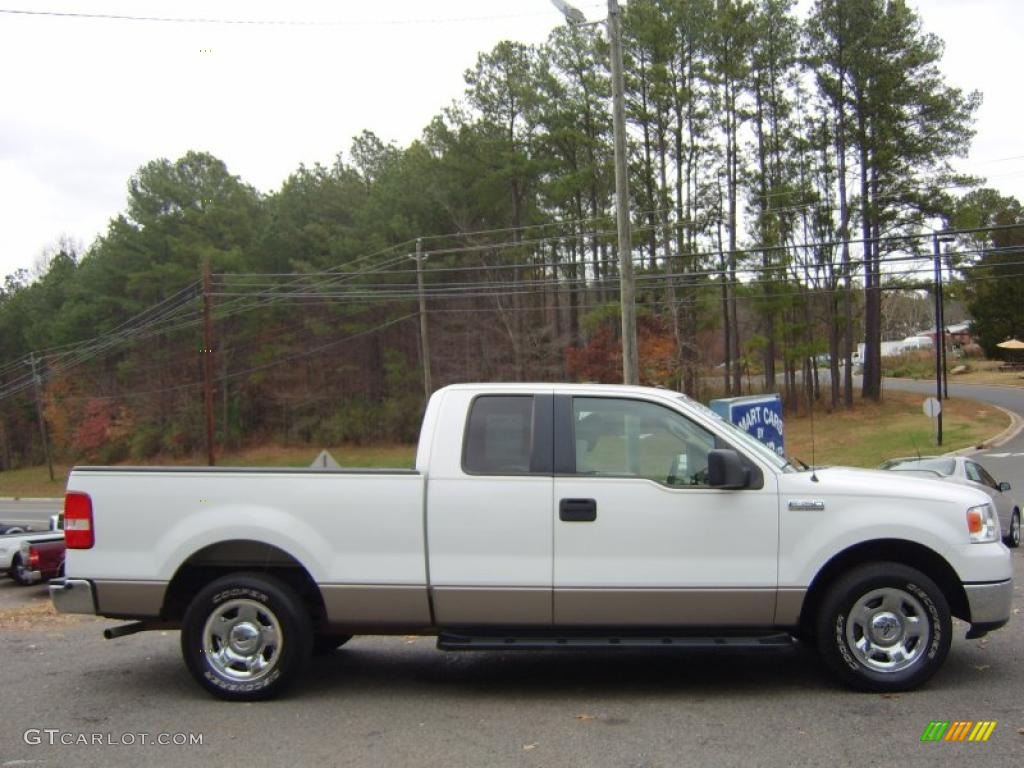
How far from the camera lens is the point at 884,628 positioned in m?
5.62

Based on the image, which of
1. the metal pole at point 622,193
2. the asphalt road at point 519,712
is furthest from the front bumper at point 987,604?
the metal pole at point 622,193

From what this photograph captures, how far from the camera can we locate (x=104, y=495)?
19.3 feet

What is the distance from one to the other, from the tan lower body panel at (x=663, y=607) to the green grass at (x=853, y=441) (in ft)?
79.1

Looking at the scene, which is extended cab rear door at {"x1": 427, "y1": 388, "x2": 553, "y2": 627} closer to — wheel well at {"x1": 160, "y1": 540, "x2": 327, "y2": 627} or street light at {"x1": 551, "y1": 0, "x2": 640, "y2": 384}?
wheel well at {"x1": 160, "y1": 540, "x2": 327, "y2": 627}

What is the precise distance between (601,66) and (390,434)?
952 inches

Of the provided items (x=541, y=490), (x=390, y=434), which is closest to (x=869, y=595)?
(x=541, y=490)

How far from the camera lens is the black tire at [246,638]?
19.0 ft

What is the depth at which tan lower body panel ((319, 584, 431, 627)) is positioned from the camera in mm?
5688

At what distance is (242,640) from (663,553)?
8.62 feet

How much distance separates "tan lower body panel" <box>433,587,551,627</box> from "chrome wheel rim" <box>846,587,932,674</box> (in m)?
1.82

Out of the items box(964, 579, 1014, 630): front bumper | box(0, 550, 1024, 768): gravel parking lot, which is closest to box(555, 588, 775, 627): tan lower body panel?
box(0, 550, 1024, 768): gravel parking lot

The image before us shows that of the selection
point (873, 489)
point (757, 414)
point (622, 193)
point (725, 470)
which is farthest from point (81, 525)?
point (622, 193)
